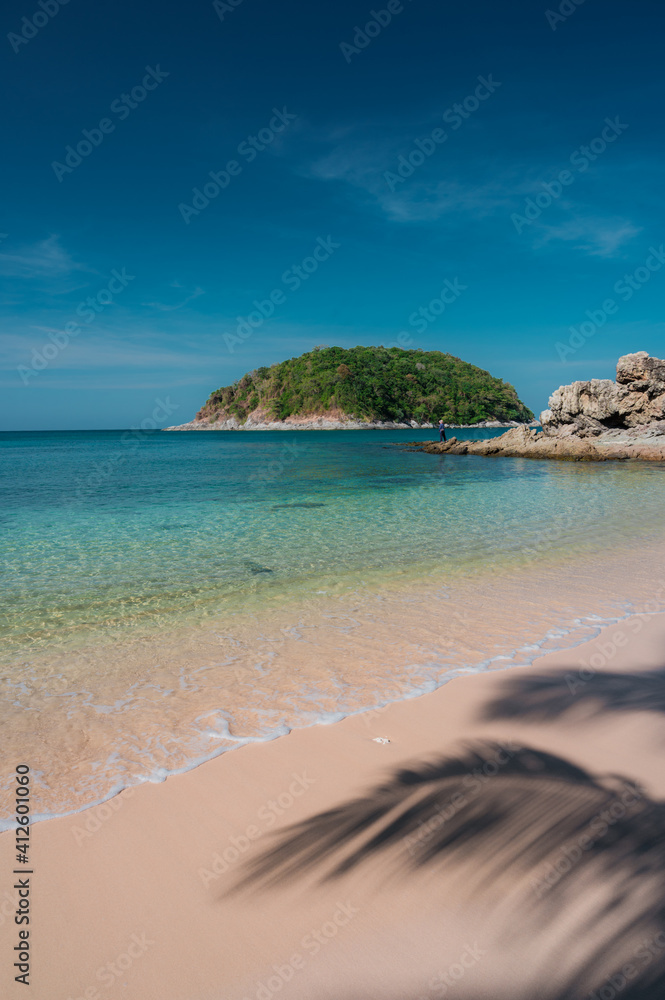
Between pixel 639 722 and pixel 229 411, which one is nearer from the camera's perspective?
pixel 639 722

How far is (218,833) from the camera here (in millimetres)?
3025

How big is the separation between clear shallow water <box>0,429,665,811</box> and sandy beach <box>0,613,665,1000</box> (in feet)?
2.08

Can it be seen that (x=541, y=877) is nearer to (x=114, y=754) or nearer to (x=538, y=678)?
(x=538, y=678)

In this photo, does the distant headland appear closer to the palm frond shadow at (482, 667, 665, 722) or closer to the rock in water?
the rock in water

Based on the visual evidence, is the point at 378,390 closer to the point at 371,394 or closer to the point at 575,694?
the point at 371,394

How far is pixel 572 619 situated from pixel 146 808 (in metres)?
5.48

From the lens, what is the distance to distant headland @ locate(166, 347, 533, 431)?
14412 cm

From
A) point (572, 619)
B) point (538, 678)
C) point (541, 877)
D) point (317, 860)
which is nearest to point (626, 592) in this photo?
point (572, 619)

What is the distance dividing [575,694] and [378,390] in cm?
14521

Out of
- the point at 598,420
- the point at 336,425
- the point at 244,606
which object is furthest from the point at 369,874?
the point at 336,425

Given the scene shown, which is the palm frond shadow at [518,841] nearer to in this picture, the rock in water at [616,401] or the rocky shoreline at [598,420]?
the rocky shoreline at [598,420]

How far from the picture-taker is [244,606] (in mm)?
7520

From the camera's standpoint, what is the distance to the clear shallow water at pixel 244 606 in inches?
177

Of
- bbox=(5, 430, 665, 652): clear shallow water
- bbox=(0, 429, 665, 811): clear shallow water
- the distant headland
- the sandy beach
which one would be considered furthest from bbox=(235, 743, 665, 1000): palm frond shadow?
the distant headland
